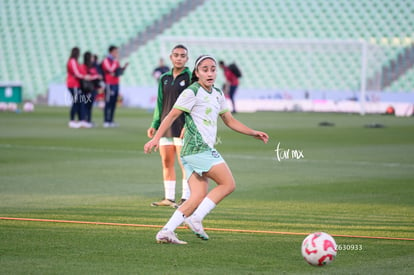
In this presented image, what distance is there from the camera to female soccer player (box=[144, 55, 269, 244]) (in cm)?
800

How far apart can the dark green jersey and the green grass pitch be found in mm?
1060

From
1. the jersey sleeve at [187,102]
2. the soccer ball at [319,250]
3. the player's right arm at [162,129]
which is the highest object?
the jersey sleeve at [187,102]

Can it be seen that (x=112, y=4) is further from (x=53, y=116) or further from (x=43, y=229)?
(x=43, y=229)

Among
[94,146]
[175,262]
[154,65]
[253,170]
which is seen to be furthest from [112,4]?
[175,262]

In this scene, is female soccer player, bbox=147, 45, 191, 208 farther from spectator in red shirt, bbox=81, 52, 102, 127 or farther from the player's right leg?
spectator in red shirt, bbox=81, 52, 102, 127

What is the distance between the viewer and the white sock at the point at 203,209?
26.1ft

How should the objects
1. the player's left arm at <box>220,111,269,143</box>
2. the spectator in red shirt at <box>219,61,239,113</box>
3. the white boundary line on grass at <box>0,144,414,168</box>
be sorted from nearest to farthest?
the player's left arm at <box>220,111,269,143</box>, the white boundary line on grass at <box>0,144,414,168</box>, the spectator in red shirt at <box>219,61,239,113</box>

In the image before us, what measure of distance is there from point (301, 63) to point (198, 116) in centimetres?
3728

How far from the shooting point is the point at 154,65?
46281 mm

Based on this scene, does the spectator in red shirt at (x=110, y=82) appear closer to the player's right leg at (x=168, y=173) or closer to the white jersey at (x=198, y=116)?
the player's right leg at (x=168, y=173)

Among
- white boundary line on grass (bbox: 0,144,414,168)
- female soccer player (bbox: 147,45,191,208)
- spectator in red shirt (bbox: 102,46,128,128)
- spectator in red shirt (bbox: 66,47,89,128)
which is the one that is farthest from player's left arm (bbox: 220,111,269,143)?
spectator in red shirt (bbox: 102,46,128,128)

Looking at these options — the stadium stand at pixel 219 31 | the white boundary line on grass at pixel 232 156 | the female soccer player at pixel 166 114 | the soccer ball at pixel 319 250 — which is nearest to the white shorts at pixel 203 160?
the soccer ball at pixel 319 250

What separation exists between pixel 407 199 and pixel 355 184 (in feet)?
5.70

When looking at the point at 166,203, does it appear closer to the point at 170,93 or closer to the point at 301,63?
the point at 170,93
